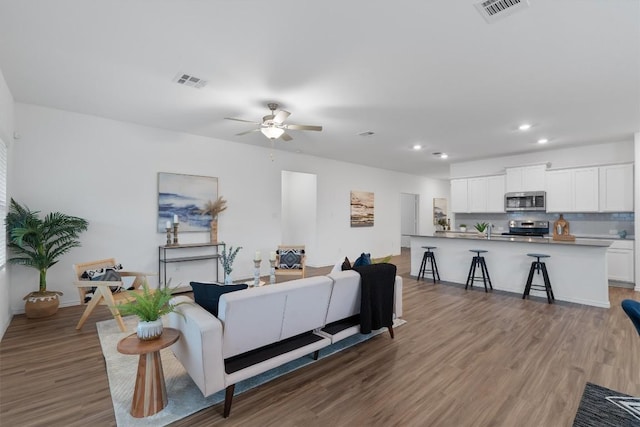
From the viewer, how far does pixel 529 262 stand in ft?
17.8

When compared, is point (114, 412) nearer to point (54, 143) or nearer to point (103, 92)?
point (103, 92)

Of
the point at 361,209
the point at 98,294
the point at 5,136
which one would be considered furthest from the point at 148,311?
the point at 361,209

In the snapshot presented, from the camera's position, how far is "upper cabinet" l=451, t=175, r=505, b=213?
25.0ft

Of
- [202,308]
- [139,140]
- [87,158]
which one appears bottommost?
[202,308]

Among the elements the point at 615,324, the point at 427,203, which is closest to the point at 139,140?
the point at 615,324

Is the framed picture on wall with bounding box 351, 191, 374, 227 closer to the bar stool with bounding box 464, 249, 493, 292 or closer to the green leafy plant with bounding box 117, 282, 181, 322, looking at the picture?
the bar stool with bounding box 464, 249, 493, 292

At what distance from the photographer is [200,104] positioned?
13.8 feet

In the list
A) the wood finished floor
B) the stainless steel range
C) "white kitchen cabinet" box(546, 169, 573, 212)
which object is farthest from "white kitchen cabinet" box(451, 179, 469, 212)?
the wood finished floor

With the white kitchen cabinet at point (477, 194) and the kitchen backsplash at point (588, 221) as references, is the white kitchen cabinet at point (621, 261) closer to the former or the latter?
the kitchen backsplash at point (588, 221)

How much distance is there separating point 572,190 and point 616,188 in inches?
26.7

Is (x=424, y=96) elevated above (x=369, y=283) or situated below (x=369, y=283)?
above

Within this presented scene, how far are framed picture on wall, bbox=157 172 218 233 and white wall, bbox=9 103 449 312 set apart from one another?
0.12 m

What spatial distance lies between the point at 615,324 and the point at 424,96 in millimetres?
3840

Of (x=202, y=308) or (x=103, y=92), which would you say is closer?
(x=202, y=308)
